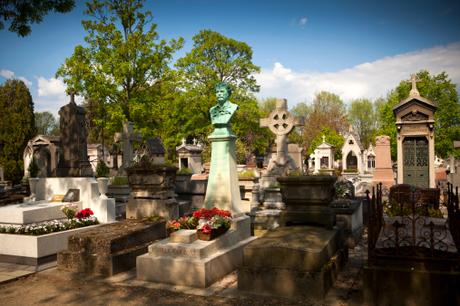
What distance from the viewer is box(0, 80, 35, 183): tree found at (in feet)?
91.6

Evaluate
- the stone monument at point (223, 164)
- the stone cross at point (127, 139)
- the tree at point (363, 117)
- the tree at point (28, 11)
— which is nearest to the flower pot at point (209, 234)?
the stone monument at point (223, 164)

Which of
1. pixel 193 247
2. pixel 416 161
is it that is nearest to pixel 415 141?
pixel 416 161

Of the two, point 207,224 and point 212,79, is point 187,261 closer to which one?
point 207,224

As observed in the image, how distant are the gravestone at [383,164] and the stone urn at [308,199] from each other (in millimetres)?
14915

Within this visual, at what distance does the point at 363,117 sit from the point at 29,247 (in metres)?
63.5

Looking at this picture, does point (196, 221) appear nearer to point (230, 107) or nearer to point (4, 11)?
point (230, 107)

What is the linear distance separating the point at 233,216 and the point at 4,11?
6.15 meters

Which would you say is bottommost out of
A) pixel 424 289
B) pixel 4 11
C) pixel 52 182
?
pixel 424 289

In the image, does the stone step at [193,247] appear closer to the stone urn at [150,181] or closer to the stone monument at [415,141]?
the stone urn at [150,181]

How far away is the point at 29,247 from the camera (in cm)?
703

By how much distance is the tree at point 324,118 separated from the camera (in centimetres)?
4862

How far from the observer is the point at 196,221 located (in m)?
6.80

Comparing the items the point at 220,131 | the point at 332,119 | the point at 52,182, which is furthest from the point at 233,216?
the point at 332,119

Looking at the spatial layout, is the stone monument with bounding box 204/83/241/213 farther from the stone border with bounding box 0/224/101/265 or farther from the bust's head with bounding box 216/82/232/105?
the stone border with bounding box 0/224/101/265
